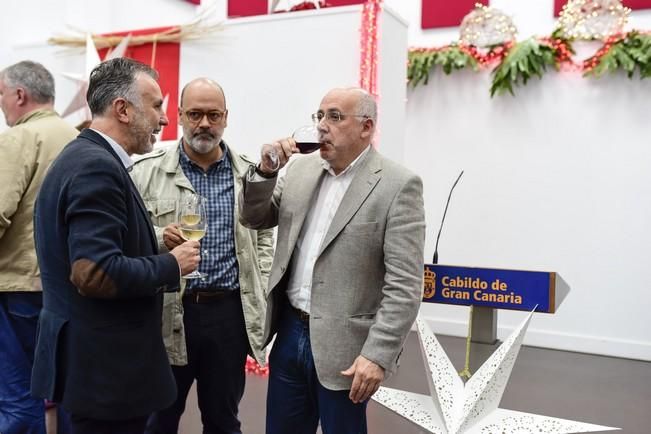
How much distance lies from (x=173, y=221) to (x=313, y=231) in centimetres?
68

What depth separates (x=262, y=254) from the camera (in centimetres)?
271

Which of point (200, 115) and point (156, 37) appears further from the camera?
point (156, 37)

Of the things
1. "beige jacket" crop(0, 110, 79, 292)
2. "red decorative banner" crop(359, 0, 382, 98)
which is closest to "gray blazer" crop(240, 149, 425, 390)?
"beige jacket" crop(0, 110, 79, 292)

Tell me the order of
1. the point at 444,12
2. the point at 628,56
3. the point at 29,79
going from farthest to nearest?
the point at 444,12 < the point at 628,56 < the point at 29,79

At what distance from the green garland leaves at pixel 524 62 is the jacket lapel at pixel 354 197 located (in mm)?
3867

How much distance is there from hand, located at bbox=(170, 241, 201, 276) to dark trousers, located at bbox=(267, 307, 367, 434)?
43cm

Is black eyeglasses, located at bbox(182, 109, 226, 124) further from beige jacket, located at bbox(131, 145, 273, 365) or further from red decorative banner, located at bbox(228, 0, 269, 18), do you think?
red decorative banner, located at bbox(228, 0, 269, 18)

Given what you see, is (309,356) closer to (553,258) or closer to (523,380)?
(523,380)

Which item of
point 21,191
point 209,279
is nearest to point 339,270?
point 209,279

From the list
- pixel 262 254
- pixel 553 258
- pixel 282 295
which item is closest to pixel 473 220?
pixel 553 258

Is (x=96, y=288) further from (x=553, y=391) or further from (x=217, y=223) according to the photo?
(x=553, y=391)

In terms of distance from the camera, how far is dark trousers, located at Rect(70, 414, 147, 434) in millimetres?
1686

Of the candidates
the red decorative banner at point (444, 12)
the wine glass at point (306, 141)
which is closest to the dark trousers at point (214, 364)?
the wine glass at point (306, 141)

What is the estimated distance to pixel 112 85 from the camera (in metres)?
1.80
